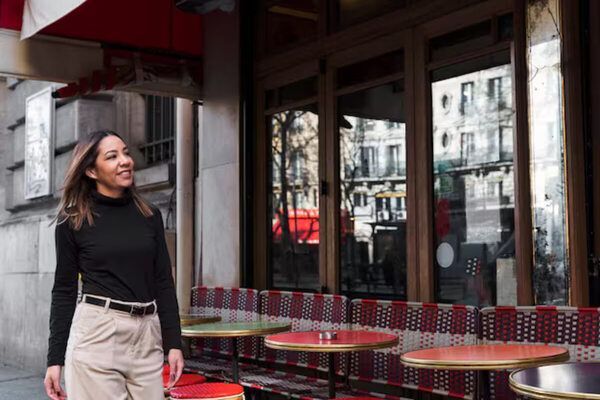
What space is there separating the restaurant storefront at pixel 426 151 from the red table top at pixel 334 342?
3.28 ft

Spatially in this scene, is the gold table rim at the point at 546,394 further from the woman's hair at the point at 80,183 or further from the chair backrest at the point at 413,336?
the chair backrest at the point at 413,336

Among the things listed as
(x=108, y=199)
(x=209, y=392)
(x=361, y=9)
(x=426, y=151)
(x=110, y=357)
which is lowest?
(x=209, y=392)

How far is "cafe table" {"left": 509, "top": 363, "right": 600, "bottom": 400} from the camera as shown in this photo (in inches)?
136

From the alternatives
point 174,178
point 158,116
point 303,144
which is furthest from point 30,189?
point 303,144

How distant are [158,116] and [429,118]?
227 inches

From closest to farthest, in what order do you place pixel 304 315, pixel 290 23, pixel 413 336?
pixel 413 336
pixel 304 315
pixel 290 23

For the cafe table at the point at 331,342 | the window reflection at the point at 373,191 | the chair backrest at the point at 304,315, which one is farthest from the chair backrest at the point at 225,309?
the cafe table at the point at 331,342

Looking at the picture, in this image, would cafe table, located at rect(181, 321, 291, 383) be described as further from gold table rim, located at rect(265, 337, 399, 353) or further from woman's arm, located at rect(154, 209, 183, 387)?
woman's arm, located at rect(154, 209, 183, 387)

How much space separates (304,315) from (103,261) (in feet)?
14.2

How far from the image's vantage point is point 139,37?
30.7 feet

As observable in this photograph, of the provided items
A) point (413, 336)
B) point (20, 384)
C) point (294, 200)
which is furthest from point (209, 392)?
point (20, 384)

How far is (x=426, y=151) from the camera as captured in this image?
7035mm

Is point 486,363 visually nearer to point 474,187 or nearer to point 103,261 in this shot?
point 103,261

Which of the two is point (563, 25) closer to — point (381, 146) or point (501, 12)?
point (501, 12)
